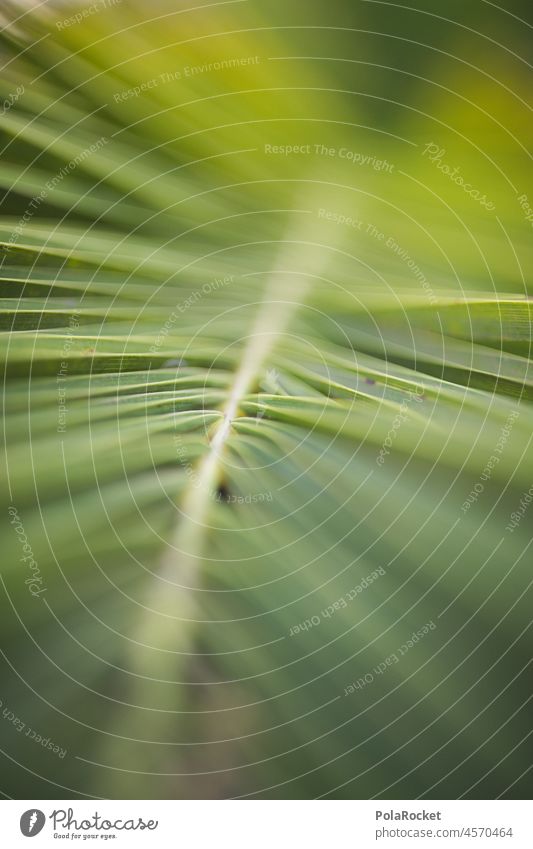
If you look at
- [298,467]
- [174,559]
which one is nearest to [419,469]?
[298,467]

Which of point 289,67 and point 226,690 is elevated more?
point 289,67

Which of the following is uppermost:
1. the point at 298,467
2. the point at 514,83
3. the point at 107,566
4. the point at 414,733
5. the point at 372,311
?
the point at 514,83

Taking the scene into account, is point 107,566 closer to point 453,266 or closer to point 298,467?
point 298,467

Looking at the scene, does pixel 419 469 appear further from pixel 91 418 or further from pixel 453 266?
pixel 91 418

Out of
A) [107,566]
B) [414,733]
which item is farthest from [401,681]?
[107,566]
